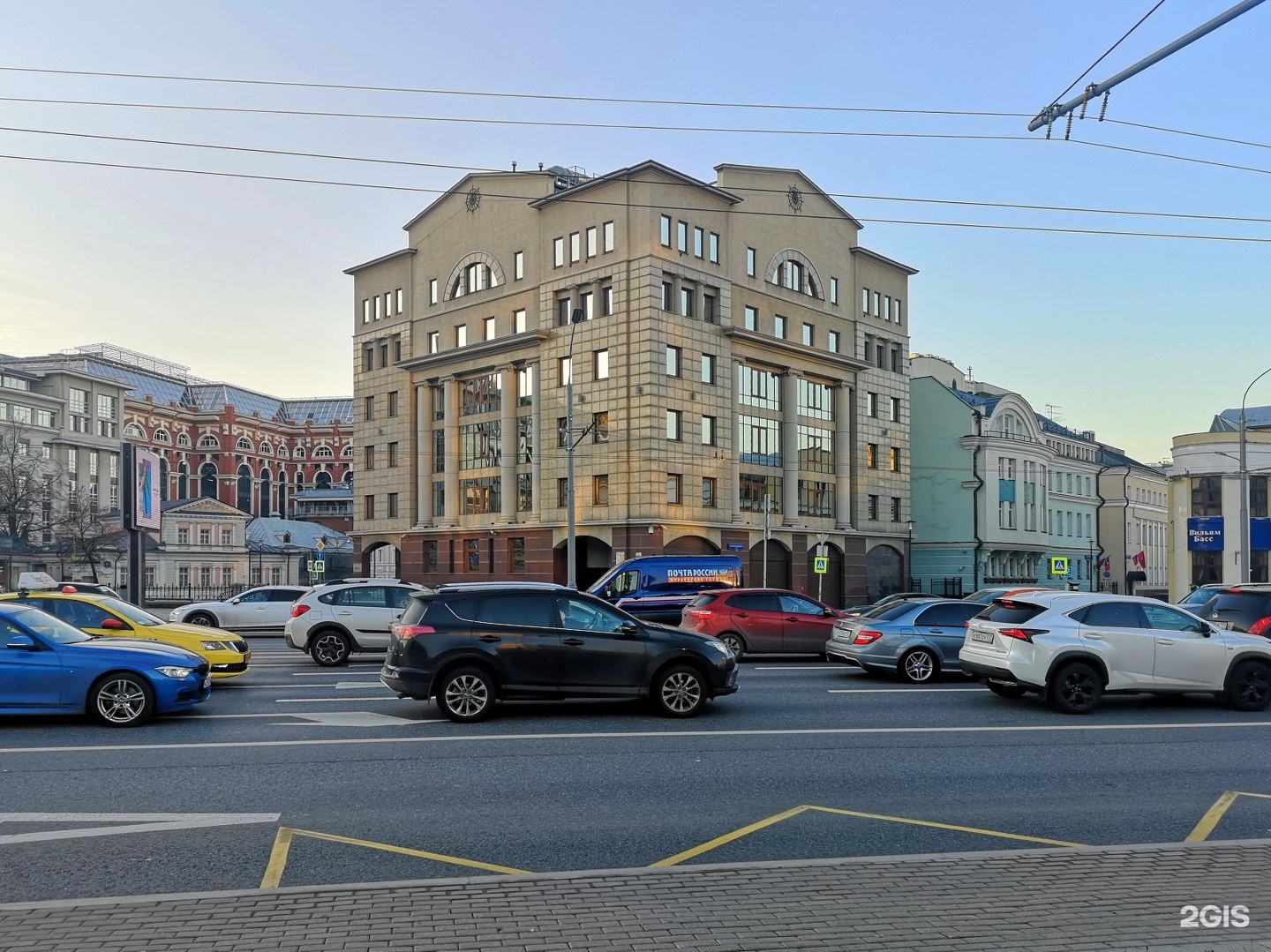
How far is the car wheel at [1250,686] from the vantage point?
47.6ft

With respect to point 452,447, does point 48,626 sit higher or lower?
lower

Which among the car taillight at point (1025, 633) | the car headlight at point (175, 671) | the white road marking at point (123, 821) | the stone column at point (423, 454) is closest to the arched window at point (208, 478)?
the stone column at point (423, 454)

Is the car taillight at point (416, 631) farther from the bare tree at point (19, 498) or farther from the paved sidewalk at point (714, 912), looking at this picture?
the bare tree at point (19, 498)

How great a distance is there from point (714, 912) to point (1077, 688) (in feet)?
33.4

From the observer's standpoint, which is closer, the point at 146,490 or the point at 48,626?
the point at 48,626

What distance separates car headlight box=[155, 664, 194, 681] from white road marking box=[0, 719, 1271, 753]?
55.6 inches

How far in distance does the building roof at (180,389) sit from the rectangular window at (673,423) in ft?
267

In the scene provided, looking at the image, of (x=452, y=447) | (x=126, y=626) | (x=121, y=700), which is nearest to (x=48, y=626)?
(x=121, y=700)

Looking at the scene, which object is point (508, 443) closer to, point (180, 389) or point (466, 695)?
point (466, 695)

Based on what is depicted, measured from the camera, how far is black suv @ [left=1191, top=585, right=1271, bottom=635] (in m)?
18.8

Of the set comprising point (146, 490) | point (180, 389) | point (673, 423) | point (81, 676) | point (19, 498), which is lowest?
point (81, 676)

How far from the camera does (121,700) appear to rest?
12.2 meters

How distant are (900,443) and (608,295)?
23.7 meters

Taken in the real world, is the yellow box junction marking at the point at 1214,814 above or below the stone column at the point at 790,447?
below
